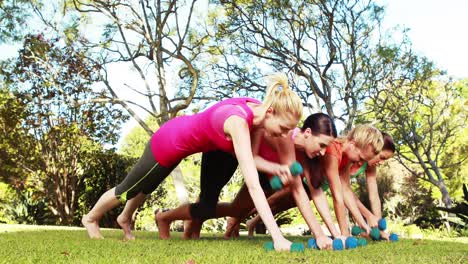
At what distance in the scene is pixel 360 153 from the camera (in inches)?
193

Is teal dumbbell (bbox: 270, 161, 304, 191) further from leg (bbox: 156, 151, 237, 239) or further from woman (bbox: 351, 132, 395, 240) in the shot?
woman (bbox: 351, 132, 395, 240)

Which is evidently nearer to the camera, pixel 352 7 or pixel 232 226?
pixel 232 226

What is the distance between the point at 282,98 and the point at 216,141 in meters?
0.65

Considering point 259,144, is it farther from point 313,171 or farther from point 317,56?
point 317,56

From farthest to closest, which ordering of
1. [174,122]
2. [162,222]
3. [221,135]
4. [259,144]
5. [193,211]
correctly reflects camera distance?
[162,222] → [193,211] → [174,122] → [259,144] → [221,135]

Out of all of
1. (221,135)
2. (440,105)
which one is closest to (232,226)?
(221,135)

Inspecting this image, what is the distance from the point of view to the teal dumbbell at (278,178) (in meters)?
3.90

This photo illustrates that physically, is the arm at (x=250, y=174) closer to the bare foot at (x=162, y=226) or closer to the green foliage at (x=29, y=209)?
the bare foot at (x=162, y=226)

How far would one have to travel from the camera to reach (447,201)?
18422mm

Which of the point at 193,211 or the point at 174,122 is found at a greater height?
the point at 174,122

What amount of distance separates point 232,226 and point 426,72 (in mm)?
14353


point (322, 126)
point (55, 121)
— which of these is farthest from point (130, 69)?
point (322, 126)

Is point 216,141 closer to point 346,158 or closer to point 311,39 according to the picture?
point 346,158

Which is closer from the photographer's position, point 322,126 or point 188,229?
point 322,126
